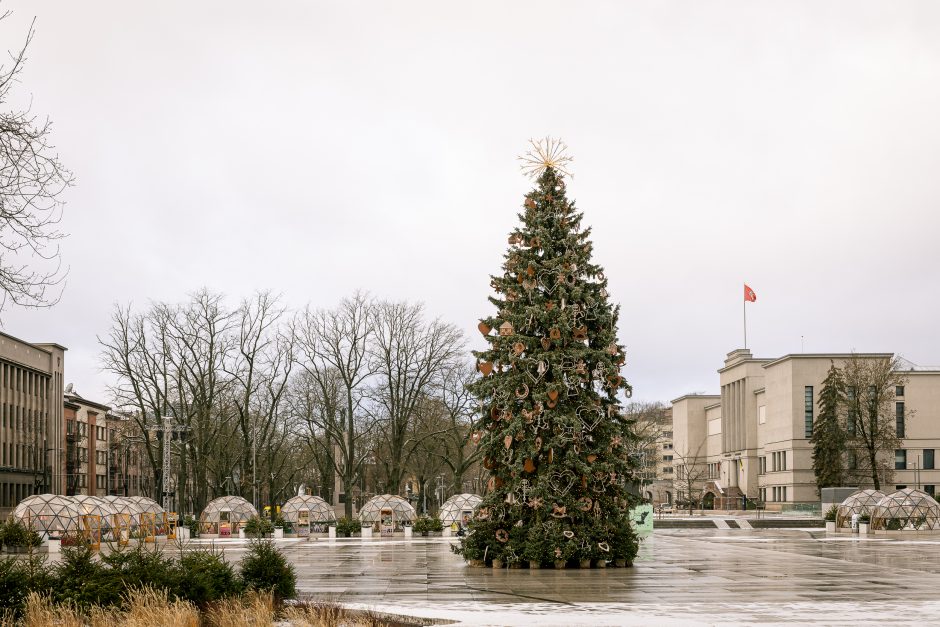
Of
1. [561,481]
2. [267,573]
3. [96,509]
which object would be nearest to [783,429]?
[96,509]

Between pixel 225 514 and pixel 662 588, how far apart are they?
48.0 metres

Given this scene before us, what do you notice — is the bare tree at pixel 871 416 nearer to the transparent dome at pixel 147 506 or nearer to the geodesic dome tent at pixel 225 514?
the geodesic dome tent at pixel 225 514

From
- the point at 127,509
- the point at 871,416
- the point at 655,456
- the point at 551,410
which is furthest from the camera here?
the point at 655,456

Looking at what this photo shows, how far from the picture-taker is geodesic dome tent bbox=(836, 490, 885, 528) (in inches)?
2446

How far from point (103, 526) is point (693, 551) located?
30314mm

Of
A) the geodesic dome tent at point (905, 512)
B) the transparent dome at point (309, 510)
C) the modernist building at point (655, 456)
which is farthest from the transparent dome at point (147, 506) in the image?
the modernist building at point (655, 456)

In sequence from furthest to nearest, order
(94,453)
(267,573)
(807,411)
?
1. (94,453)
2. (807,411)
3. (267,573)

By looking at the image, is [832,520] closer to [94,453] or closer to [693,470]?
[693,470]

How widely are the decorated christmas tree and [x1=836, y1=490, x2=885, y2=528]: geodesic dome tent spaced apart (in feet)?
121

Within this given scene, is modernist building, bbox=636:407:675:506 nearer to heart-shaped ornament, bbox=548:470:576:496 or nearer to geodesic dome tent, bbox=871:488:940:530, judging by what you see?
geodesic dome tent, bbox=871:488:940:530

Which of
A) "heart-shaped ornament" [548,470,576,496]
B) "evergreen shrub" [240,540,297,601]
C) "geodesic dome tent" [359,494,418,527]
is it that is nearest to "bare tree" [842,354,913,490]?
"geodesic dome tent" [359,494,418,527]

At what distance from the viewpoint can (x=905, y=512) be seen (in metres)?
60.1

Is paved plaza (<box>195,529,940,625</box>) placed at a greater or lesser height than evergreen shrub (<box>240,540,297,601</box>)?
lesser

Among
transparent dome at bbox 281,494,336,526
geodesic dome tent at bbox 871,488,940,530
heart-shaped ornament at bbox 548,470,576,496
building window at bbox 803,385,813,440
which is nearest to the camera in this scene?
heart-shaped ornament at bbox 548,470,576,496
